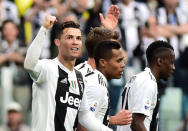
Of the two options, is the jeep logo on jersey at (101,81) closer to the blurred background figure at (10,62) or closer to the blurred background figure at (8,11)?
the blurred background figure at (10,62)

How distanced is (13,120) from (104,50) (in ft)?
15.0

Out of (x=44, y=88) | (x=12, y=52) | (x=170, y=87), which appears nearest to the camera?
(x=44, y=88)

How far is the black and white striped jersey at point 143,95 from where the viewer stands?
8.57m

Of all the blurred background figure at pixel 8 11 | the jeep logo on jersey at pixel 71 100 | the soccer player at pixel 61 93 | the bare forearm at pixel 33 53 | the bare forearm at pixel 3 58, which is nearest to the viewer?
the bare forearm at pixel 33 53

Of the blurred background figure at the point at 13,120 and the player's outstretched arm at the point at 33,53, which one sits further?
the blurred background figure at the point at 13,120

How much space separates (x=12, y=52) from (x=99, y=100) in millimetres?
5252

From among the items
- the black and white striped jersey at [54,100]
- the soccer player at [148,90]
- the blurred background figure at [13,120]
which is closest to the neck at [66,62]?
the black and white striped jersey at [54,100]

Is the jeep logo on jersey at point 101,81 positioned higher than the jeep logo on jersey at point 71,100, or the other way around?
the jeep logo on jersey at point 101,81

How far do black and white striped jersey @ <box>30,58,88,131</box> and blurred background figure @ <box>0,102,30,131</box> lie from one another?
14.7ft

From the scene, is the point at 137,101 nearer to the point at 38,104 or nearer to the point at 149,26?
the point at 38,104

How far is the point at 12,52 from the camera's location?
13.2 meters

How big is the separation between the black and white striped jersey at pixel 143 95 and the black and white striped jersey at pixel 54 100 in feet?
2.33

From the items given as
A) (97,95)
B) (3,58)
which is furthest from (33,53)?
(3,58)

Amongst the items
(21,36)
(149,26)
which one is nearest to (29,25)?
(21,36)
